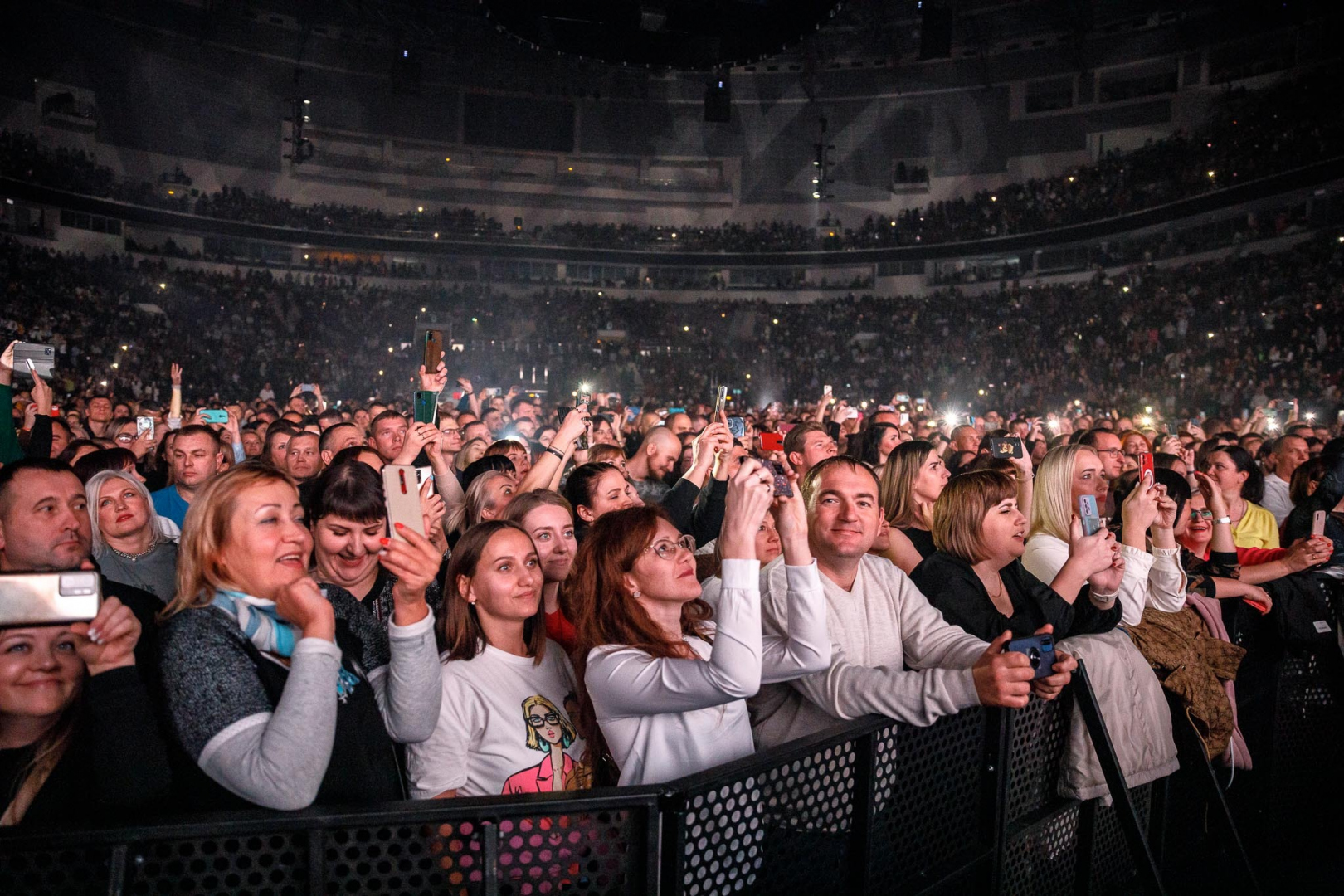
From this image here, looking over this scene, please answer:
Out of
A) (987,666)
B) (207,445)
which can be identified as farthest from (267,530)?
(207,445)

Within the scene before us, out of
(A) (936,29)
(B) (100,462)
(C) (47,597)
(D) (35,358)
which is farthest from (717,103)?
(C) (47,597)

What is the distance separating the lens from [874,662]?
2.65 meters

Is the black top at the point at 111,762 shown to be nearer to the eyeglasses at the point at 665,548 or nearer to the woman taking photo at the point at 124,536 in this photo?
the eyeglasses at the point at 665,548

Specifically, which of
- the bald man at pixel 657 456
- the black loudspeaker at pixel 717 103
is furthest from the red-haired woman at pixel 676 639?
the black loudspeaker at pixel 717 103

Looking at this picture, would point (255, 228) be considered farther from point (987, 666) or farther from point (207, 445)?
point (987, 666)

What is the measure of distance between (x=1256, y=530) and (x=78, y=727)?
561 centimetres

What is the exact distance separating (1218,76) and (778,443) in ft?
88.1

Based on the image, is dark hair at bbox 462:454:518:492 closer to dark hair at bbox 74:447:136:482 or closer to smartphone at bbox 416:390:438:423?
smartphone at bbox 416:390:438:423

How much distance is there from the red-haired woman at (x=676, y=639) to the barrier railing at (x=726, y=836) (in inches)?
8.3

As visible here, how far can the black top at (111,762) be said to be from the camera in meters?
Result: 1.67

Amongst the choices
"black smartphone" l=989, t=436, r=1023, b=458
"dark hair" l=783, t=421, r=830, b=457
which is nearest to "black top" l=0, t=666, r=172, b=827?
"dark hair" l=783, t=421, r=830, b=457

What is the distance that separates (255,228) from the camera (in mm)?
28469

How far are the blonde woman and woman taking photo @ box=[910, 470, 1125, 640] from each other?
0.11 m

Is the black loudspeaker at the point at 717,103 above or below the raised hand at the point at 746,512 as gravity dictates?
above
